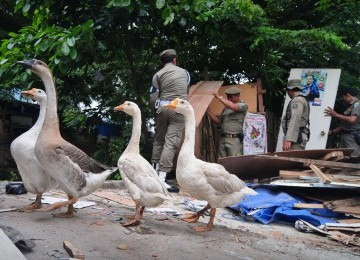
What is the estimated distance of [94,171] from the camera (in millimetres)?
4633

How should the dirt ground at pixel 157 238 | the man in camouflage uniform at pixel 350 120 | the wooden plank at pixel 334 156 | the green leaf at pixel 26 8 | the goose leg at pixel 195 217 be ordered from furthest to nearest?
the man in camouflage uniform at pixel 350 120, the green leaf at pixel 26 8, the wooden plank at pixel 334 156, the goose leg at pixel 195 217, the dirt ground at pixel 157 238

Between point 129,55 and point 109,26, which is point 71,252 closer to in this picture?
point 109,26

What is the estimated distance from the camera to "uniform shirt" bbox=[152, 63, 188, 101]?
691 cm

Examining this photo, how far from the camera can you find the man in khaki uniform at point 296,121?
7.75 metres

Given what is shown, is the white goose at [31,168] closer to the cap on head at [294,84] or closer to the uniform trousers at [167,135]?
the uniform trousers at [167,135]

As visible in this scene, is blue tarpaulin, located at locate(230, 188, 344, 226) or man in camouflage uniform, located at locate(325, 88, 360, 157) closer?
blue tarpaulin, located at locate(230, 188, 344, 226)

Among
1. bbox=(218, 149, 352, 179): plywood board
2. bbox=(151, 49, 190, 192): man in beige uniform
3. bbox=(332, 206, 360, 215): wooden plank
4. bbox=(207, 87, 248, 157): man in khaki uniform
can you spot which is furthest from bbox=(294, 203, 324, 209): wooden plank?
bbox=(207, 87, 248, 157): man in khaki uniform

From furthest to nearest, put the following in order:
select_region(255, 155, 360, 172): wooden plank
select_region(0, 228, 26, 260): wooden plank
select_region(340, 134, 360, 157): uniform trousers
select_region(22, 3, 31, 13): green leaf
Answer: select_region(340, 134, 360, 157): uniform trousers < select_region(22, 3, 31, 13): green leaf < select_region(255, 155, 360, 172): wooden plank < select_region(0, 228, 26, 260): wooden plank

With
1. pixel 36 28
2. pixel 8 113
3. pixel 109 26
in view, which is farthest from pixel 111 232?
pixel 8 113

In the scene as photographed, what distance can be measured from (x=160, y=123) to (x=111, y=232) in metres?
3.11

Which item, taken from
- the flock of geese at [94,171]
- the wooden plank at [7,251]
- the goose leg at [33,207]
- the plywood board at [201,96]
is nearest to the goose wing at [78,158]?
the flock of geese at [94,171]

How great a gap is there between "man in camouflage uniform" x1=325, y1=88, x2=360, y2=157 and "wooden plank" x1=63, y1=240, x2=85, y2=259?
654 centimetres

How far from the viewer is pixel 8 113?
12609 millimetres

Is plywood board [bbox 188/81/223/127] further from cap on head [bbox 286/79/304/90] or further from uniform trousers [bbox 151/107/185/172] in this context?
cap on head [bbox 286/79/304/90]
